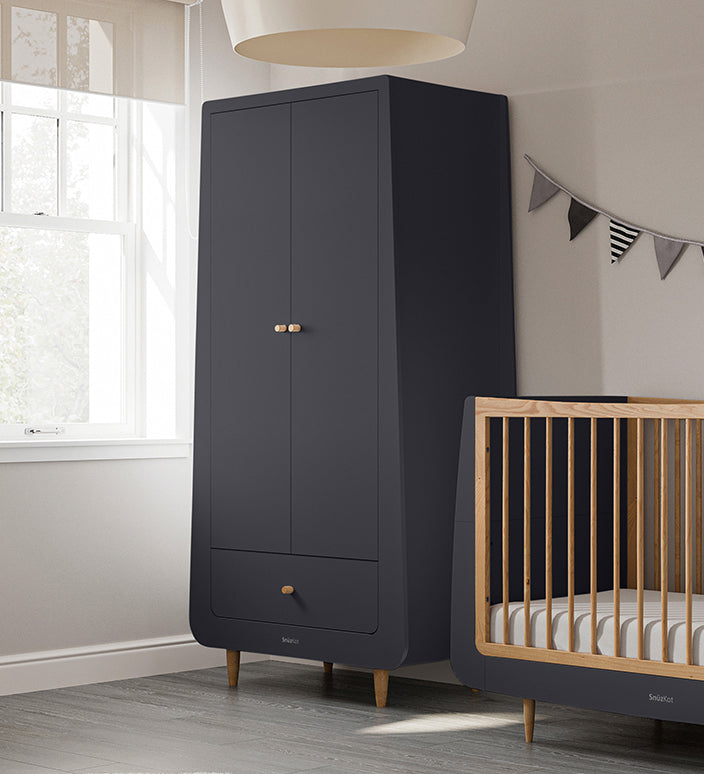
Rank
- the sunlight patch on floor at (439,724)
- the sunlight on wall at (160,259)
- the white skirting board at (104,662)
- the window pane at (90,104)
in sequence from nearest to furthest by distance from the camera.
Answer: the sunlight patch on floor at (439,724) → the white skirting board at (104,662) → the window pane at (90,104) → the sunlight on wall at (160,259)

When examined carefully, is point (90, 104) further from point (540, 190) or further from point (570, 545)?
point (570, 545)

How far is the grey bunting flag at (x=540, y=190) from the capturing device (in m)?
3.78

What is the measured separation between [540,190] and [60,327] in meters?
1.51

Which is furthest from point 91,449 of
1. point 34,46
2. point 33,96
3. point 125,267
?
point 34,46

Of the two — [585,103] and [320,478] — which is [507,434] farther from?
[585,103]

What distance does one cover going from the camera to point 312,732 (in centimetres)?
332

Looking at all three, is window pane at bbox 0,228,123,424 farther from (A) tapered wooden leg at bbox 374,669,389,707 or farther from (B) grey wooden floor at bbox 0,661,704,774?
(A) tapered wooden leg at bbox 374,669,389,707

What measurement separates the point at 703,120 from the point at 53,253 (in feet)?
6.39

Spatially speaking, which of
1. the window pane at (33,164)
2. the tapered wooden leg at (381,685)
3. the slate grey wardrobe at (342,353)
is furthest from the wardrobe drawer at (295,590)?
the window pane at (33,164)

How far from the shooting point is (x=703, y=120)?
136 inches

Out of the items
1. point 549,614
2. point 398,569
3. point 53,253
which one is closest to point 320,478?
point 398,569

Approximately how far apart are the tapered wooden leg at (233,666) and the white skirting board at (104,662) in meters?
0.32

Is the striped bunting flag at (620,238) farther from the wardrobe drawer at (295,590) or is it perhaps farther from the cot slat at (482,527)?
the wardrobe drawer at (295,590)

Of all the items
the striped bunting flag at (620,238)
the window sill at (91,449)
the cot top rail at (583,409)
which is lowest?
the window sill at (91,449)
